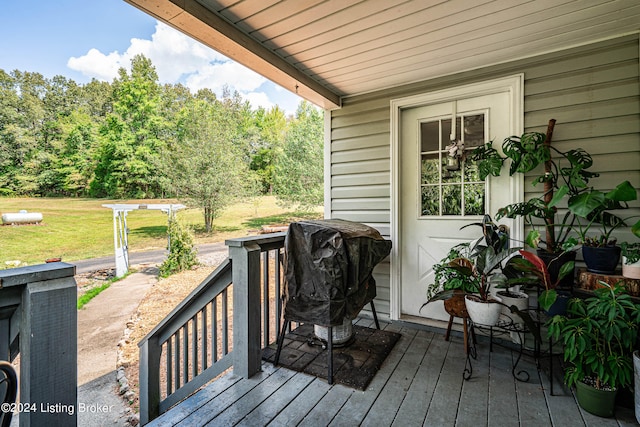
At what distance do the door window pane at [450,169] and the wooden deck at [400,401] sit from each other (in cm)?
132

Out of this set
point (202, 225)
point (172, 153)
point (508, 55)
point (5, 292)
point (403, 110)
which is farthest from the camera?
point (202, 225)

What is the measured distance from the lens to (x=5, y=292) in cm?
97

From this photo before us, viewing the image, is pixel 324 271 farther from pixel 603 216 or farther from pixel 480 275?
pixel 603 216

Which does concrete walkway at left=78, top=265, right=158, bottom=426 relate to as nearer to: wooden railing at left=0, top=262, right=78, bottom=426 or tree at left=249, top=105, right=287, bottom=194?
wooden railing at left=0, top=262, right=78, bottom=426

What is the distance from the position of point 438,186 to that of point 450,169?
192 millimetres

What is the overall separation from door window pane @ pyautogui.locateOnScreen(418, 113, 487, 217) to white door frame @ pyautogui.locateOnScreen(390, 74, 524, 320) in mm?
214

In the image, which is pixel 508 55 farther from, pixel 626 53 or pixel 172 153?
pixel 172 153

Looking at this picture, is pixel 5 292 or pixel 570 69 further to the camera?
pixel 570 69

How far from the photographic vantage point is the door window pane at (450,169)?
2.55 meters

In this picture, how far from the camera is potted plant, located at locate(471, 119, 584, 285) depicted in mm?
1856

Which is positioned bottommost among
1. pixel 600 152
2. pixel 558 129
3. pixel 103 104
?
pixel 600 152

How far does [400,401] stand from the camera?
163 cm

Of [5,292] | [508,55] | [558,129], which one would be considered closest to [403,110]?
[508,55]

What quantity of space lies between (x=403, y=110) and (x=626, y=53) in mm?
1579
